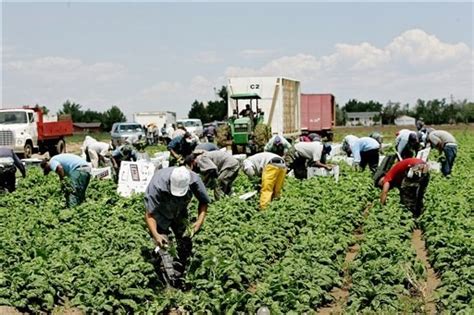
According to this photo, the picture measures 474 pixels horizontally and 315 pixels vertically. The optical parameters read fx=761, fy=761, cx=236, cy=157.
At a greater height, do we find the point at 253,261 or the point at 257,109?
the point at 257,109

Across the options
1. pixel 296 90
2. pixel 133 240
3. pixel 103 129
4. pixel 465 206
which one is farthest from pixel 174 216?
pixel 103 129

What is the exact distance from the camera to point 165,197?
8.01m

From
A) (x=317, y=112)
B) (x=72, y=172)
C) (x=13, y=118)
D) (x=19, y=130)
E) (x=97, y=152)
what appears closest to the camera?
(x=72, y=172)

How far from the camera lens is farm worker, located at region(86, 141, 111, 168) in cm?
1950

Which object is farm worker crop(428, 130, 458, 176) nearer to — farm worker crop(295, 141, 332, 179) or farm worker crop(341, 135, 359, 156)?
farm worker crop(341, 135, 359, 156)

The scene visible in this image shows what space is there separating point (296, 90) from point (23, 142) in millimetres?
11324

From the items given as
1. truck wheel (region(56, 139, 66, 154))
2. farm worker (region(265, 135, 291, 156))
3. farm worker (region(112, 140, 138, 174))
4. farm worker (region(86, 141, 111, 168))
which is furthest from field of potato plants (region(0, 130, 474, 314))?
truck wheel (region(56, 139, 66, 154))

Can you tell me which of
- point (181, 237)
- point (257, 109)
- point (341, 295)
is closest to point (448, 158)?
point (341, 295)

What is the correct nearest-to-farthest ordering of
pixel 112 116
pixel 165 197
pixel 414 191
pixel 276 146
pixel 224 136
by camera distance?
pixel 165 197
pixel 414 191
pixel 276 146
pixel 224 136
pixel 112 116

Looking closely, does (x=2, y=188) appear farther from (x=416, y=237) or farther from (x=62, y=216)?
(x=416, y=237)

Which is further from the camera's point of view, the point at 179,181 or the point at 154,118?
the point at 154,118

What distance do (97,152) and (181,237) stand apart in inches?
466

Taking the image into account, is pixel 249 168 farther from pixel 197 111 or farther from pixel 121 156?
pixel 197 111

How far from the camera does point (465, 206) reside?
39.5 feet
